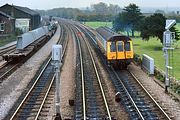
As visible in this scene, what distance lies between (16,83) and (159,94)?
916cm

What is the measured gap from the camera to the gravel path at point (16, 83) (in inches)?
761

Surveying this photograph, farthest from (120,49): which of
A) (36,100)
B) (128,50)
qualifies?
(36,100)

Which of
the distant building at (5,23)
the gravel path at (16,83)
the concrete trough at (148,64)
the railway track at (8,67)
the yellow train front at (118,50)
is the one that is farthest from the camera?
the distant building at (5,23)

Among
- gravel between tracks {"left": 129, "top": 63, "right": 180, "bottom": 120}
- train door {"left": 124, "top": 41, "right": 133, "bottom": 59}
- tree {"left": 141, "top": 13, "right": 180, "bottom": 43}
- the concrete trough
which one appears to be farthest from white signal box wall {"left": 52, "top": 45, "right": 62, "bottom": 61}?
tree {"left": 141, "top": 13, "right": 180, "bottom": 43}

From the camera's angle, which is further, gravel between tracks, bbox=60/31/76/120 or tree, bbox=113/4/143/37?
tree, bbox=113/4/143/37

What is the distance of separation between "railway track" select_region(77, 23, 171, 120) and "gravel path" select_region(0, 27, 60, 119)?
5.57 m

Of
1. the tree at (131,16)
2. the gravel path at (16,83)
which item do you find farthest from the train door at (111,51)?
the tree at (131,16)

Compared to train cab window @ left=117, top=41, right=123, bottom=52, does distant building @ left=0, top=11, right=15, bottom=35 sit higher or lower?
higher

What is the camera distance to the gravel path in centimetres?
1934

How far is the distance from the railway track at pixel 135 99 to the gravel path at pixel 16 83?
5.57 metres

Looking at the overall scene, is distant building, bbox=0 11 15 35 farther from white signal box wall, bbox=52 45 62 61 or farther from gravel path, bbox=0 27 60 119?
white signal box wall, bbox=52 45 62 61

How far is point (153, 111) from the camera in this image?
17328mm

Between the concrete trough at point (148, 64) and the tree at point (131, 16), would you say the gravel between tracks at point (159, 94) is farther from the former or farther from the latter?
the tree at point (131, 16)

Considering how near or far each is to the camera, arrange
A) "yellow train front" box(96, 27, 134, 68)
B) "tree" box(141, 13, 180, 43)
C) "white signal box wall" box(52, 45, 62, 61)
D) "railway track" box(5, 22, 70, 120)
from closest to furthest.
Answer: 1. "white signal box wall" box(52, 45, 62, 61)
2. "railway track" box(5, 22, 70, 120)
3. "yellow train front" box(96, 27, 134, 68)
4. "tree" box(141, 13, 180, 43)
